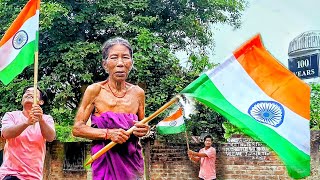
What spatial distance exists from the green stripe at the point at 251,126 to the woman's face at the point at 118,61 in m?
0.40

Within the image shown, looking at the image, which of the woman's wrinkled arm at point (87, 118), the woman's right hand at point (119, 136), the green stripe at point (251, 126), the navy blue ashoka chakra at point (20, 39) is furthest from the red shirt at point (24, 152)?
the green stripe at point (251, 126)

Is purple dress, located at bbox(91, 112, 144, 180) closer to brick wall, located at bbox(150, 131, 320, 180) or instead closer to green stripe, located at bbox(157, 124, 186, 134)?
green stripe, located at bbox(157, 124, 186, 134)

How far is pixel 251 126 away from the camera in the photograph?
3531 mm

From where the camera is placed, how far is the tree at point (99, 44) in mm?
13648

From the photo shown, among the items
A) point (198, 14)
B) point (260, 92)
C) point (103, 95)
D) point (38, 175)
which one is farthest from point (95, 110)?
point (198, 14)

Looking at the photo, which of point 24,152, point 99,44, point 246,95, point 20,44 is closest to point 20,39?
point 20,44

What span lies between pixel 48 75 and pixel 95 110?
1143cm

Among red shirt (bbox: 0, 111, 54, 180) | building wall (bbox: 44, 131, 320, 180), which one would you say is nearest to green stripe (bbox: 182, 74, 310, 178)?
red shirt (bbox: 0, 111, 54, 180)

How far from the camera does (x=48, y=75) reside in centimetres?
→ 1478

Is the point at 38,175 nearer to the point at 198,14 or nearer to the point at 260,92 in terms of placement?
the point at 260,92

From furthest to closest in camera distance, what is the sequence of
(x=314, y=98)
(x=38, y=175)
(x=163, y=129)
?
(x=314, y=98) < (x=163, y=129) < (x=38, y=175)

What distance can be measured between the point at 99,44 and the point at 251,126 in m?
11.2

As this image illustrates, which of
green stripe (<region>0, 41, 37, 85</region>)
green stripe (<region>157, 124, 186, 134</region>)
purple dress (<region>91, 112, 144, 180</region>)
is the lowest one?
purple dress (<region>91, 112, 144, 180</region>)

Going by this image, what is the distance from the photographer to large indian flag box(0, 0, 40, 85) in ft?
15.8
